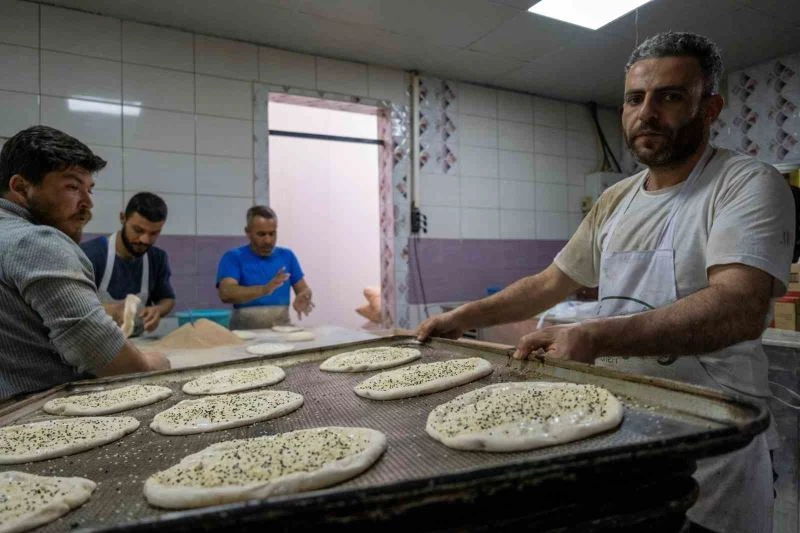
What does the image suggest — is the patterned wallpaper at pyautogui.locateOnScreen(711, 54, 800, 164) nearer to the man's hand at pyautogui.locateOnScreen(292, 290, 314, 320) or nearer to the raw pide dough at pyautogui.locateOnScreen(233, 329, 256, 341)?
the man's hand at pyautogui.locateOnScreen(292, 290, 314, 320)

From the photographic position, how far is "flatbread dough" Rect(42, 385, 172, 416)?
143 cm

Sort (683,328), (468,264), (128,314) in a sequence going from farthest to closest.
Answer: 1. (468,264)
2. (128,314)
3. (683,328)

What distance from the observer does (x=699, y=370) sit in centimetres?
136

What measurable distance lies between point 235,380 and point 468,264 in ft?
12.0

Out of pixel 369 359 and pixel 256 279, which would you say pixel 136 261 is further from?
pixel 369 359

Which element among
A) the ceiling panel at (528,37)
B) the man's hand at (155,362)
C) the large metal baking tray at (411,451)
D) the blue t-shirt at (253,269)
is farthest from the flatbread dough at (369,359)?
the ceiling panel at (528,37)

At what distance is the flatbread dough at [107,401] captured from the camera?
1.43 metres

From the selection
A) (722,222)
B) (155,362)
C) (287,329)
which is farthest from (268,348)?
(722,222)

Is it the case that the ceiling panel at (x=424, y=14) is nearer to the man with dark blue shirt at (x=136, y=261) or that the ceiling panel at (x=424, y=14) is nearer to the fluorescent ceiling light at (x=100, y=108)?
the fluorescent ceiling light at (x=100, y=108)

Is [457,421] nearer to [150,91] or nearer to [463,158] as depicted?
[150,91]

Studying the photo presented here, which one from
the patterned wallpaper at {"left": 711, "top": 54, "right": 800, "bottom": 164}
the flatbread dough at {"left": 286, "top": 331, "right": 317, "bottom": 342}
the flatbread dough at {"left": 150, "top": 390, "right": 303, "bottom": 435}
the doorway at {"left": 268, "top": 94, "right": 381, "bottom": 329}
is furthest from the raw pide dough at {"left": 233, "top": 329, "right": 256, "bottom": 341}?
the patterned wallpaper at {"left": 711, "top": 54, "right": 800, "bottom": 164}

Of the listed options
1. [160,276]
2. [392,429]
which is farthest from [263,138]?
[392,429]

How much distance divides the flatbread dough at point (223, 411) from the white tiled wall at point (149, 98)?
2752 mm

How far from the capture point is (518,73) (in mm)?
4840
